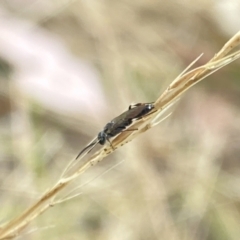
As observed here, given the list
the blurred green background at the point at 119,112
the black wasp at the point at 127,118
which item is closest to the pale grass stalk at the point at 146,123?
the black wasp at the point at 127,118

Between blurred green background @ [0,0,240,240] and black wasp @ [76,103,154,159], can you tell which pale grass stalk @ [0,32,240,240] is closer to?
black wasp @ [76,103,154,159]

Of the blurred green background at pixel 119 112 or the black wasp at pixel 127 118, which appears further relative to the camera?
the blurred green background at pixel 119 112

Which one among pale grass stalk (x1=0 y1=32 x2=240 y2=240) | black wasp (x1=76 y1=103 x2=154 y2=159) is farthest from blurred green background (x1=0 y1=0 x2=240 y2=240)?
pale grass stalk (x1=0 y1=32 x2=240 y2=240)

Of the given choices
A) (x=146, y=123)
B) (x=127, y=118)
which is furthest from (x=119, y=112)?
(x=146, y=123)

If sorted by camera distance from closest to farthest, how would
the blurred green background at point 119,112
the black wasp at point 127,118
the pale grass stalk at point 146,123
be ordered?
the pale grass stalk at point 146,123 → the black wasp at point 127,118 → the blurred green background at point 119,112

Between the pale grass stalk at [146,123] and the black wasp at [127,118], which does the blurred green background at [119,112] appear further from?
the pale grass stalk at [146,123]

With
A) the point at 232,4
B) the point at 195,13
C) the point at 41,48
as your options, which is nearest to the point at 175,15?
the point at 195,13
